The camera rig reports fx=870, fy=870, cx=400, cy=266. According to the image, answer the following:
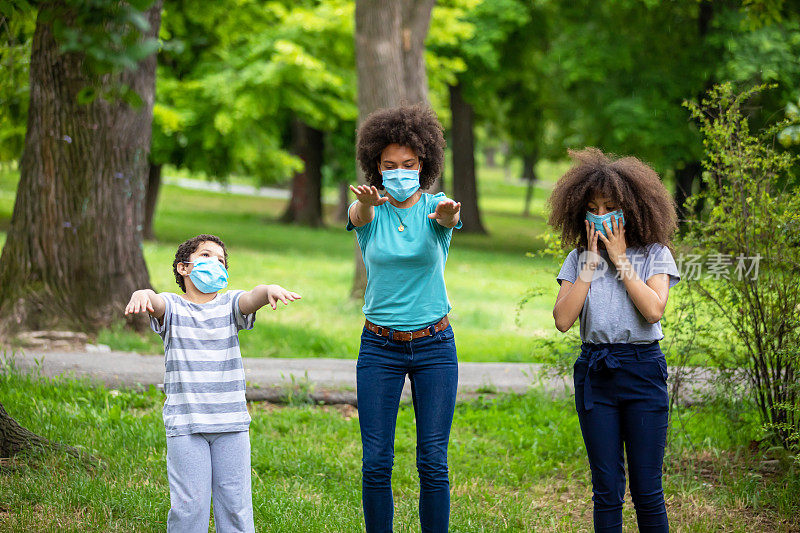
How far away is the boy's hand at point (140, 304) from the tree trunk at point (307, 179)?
26872mm

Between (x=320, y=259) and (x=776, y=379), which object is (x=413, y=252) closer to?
(x=776, y=379)

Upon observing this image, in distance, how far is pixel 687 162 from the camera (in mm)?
22953

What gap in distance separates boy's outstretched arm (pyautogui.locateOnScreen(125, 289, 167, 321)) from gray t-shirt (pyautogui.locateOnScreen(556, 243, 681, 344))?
1792 mm

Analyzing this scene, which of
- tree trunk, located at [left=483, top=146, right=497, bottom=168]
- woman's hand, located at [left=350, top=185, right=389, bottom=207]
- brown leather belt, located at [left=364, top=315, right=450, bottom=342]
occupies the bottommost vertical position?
brown leather belt, located at [left=364, top=315, right=450, bottom=342]

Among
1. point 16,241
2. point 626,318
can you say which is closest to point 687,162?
point 16,241

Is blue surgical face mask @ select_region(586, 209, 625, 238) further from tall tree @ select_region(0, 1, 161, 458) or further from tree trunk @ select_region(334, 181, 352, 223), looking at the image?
tree trunk @ select_region(334, 181, 352, 223)

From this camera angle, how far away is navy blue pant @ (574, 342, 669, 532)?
3.65 metres

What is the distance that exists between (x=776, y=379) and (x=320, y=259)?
15977 mm

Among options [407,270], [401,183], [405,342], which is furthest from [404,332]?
[401,183]

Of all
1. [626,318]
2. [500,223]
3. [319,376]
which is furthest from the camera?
[500,223]

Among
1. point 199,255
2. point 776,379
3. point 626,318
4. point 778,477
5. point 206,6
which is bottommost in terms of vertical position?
point 778,477

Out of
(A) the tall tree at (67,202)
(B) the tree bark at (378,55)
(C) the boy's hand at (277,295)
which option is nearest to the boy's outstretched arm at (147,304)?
(C) the boy's hand at (277,295)

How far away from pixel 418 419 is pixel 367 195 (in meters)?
1.02

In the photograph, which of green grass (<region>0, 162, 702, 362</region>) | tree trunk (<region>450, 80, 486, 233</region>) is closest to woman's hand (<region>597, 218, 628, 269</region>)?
green grass (<region>0, 162, 702, 362</region>)
